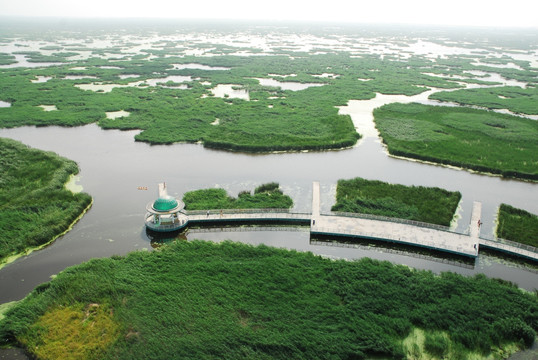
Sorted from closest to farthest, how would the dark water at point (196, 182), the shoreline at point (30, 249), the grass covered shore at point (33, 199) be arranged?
the shoreline at point (30, 249) < the dark water at point (196, 182) < the grass covered shore at point (33, 199)

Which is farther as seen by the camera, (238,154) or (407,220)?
(238,154)

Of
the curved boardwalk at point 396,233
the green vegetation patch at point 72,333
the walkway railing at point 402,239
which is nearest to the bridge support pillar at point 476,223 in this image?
the curved boardwalk at point 396,233

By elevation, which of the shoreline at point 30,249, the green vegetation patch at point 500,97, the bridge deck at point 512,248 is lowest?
the shoreline at point 30,249

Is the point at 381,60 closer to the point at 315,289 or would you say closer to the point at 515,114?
the point at 515,114

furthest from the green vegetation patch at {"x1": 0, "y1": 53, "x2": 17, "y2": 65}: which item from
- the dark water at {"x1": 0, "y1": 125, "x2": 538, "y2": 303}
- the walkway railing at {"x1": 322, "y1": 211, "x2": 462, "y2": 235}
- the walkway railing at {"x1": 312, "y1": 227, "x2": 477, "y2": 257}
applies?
the walkway railing at {"x1": 312, "y1": 227, "x2": 477, "y2": 257}

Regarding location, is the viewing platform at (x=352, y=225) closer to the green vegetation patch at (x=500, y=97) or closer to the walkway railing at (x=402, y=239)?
the walkway railing at (x=402, y=239)

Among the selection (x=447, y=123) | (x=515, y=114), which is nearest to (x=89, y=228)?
(x=447, y=123)
